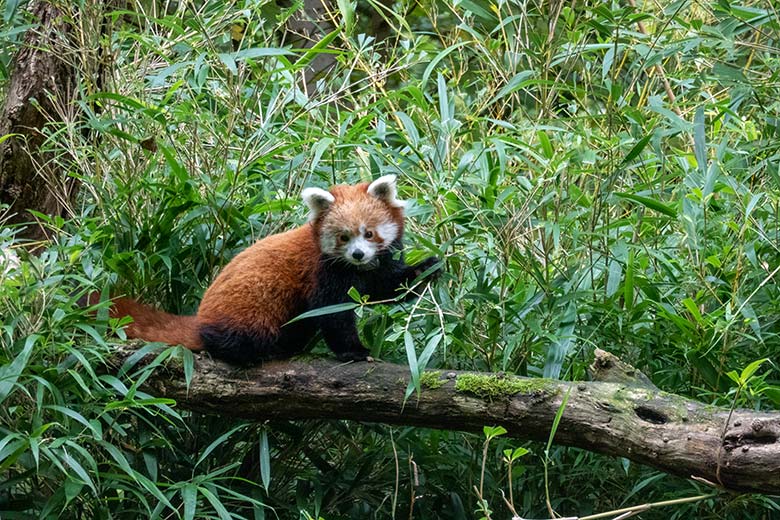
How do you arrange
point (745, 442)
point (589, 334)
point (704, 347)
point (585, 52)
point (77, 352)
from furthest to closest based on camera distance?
1. point (585, 52)
2. point (589, 334)
3. point (704, 347)
4. point (77, 352)
5. point (745, 442)

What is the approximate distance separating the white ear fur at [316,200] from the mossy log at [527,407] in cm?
60

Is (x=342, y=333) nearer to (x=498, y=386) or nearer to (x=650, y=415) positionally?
(x=498, y=386)

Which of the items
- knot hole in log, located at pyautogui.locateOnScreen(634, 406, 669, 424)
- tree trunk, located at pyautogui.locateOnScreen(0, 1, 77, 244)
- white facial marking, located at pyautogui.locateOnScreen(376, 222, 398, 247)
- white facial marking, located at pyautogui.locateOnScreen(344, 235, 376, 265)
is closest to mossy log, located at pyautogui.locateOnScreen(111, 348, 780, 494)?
knot hole in log, located at pyautogui.locateOnScreen(634, 406, 669, 424)

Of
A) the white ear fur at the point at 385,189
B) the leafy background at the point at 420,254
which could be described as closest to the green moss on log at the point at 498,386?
the leafy background at the point at 420,254

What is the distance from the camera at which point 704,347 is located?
295 centimetres

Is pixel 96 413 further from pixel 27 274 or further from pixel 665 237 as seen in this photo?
pixel 665 237

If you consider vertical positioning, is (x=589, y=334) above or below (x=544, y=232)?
below

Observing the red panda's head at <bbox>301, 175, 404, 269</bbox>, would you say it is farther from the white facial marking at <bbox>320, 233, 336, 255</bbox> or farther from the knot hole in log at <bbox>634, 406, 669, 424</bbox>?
the knot hole in log at <bbox>634, 406, 669, 424</bbox>

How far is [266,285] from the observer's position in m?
3.27

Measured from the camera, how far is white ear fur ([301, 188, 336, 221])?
3299mm

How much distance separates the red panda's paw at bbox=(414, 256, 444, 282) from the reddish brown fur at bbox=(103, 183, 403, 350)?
0.56 feet

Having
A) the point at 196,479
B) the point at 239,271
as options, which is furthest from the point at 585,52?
the point at 196,479

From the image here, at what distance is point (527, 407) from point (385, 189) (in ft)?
3.60

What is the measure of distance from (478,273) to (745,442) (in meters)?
1.15
